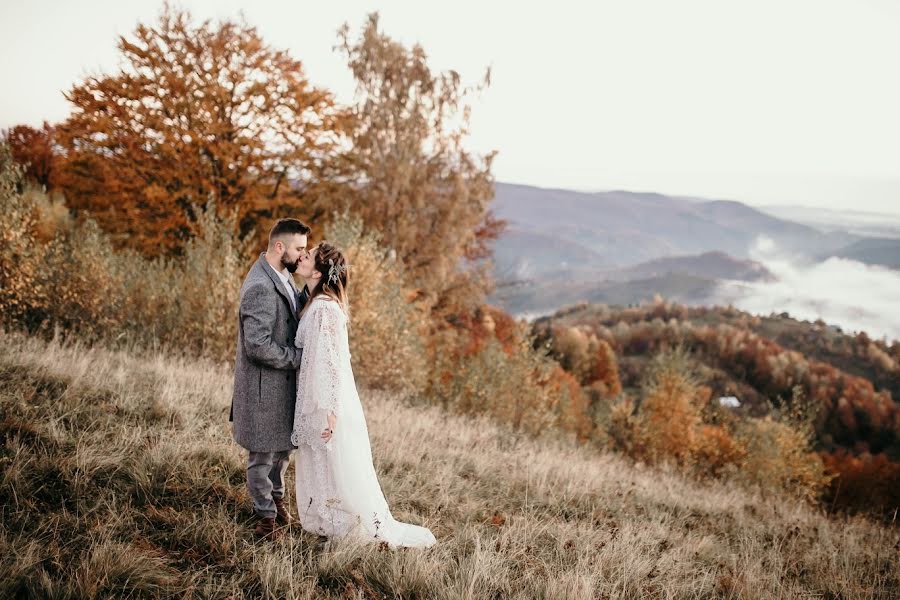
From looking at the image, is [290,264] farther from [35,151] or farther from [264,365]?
[35,151]

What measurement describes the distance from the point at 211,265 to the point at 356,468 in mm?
8114

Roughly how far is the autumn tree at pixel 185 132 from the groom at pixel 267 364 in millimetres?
14139

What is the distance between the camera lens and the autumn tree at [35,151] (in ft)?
94.3

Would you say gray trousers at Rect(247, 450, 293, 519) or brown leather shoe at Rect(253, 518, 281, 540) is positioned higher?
gray trousers at Rect(247, 450, 293, 519)

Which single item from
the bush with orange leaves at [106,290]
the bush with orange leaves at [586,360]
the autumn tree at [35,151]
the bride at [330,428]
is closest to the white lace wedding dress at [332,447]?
the bride at [330,428]

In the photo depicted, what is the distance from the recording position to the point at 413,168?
65.9 ft

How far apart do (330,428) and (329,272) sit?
1059 millimetres

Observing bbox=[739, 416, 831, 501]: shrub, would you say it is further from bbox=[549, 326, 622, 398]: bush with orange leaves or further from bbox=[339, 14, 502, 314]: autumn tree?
bbox=[549, 326, 622, 398]: bush with orange leaves

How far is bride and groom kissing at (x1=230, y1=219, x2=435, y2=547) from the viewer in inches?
141

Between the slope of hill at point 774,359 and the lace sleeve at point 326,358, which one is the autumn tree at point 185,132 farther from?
the slope of hill at point 774,359

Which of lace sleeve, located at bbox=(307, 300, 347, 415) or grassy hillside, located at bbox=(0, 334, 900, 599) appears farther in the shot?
lace sleeve, located at bbox=(307, 300, 347, 415)

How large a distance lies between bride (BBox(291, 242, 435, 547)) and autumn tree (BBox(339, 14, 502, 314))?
53.1ft

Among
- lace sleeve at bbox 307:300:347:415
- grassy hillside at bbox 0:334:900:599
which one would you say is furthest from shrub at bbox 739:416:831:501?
lace sleeve at bbox 307:300:347:415

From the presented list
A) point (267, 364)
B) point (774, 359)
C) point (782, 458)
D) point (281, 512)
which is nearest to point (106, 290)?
point (281, 512)
